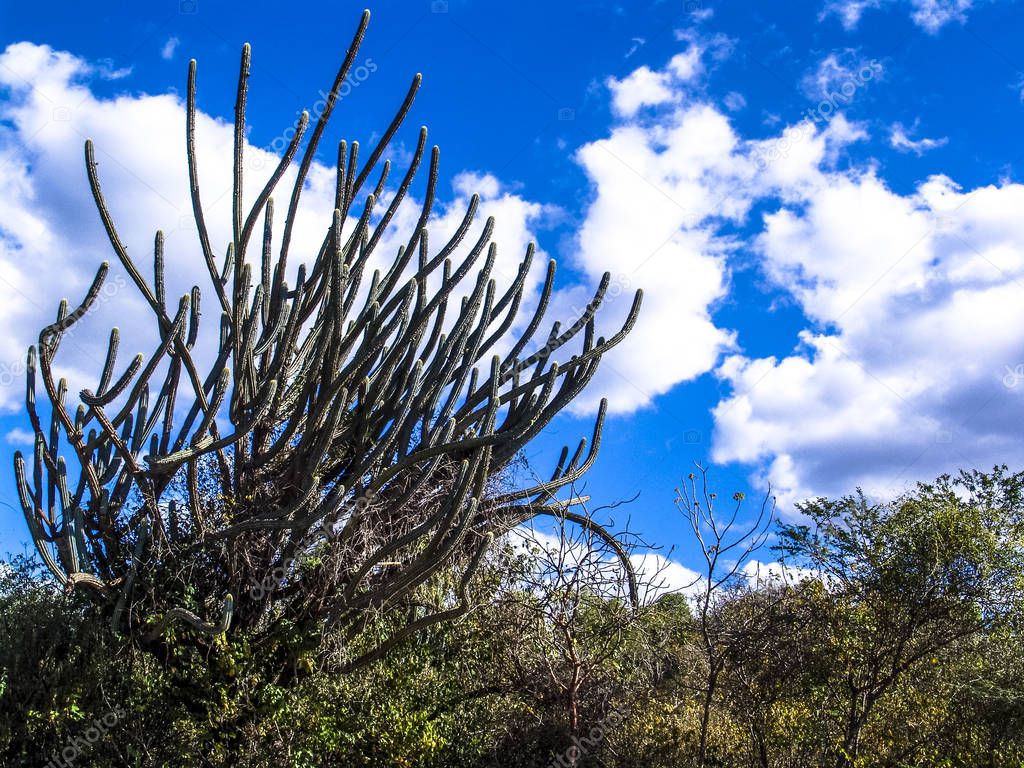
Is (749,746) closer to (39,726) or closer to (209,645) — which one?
(209,645)

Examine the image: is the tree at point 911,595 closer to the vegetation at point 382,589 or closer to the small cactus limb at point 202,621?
the vegetation at point 382,589

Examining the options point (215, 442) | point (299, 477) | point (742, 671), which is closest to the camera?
point (215, 442)

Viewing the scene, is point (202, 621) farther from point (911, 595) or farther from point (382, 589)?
point (911, 595)

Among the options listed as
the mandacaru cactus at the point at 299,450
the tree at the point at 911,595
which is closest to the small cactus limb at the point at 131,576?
the mandacaru cactus at the point at 299,450

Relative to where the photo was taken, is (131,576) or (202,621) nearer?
(202,621)

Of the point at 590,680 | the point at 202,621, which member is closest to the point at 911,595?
the point at 590,680

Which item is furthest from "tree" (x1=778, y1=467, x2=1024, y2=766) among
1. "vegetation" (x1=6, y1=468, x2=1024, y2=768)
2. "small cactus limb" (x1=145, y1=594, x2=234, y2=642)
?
"small cactus limb" (x1=145, y1=594, x2=234, y2=642)

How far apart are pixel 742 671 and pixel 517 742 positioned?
216cm

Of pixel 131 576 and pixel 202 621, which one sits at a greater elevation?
pixel 131 576

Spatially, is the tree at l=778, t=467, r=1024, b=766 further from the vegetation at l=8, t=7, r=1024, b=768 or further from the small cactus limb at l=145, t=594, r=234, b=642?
the small cactus limb at l=145, t=594, r=234, b=642

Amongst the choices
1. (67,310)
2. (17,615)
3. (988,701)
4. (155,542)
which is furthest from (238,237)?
(988,701)

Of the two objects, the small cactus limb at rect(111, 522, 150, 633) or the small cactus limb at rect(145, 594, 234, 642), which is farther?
the small cactus limb at rect(111, 522, 150, 633)

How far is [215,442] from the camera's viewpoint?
6.96 metres

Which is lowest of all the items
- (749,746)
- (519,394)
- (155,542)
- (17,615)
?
(749,746)
